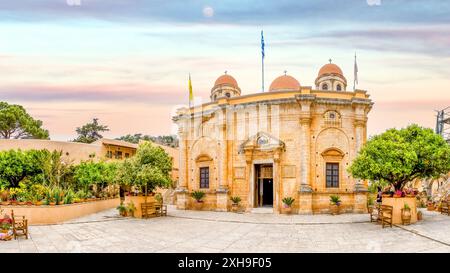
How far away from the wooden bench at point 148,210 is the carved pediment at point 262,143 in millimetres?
6873

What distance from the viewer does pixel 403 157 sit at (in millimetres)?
14156

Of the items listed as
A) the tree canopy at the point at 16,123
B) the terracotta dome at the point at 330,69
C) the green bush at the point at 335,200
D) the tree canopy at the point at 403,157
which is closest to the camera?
the tree canopy at the point at 403,157

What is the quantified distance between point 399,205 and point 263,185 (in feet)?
29.9

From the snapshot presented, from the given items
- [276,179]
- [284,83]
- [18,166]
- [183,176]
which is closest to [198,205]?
[183,176]

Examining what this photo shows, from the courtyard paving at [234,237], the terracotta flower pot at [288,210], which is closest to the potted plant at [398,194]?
the courtyard paving at [234,237]

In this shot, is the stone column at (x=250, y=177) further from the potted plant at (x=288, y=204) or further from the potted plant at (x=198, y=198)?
the potted plant at (x=198, y=198)

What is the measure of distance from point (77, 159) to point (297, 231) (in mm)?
27668

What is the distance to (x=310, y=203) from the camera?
64.2 ft

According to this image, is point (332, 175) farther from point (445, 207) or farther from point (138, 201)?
point (138, 201)

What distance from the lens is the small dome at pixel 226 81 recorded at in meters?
31.1

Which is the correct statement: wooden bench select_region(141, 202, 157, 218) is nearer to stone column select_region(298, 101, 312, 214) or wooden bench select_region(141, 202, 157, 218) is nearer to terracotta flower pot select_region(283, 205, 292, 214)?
terracotta flower pot select_region(283, 205, 292, 214)

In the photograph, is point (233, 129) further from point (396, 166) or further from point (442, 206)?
point (442, 206)

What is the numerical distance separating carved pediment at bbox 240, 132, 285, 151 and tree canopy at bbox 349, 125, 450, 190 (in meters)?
5.82
